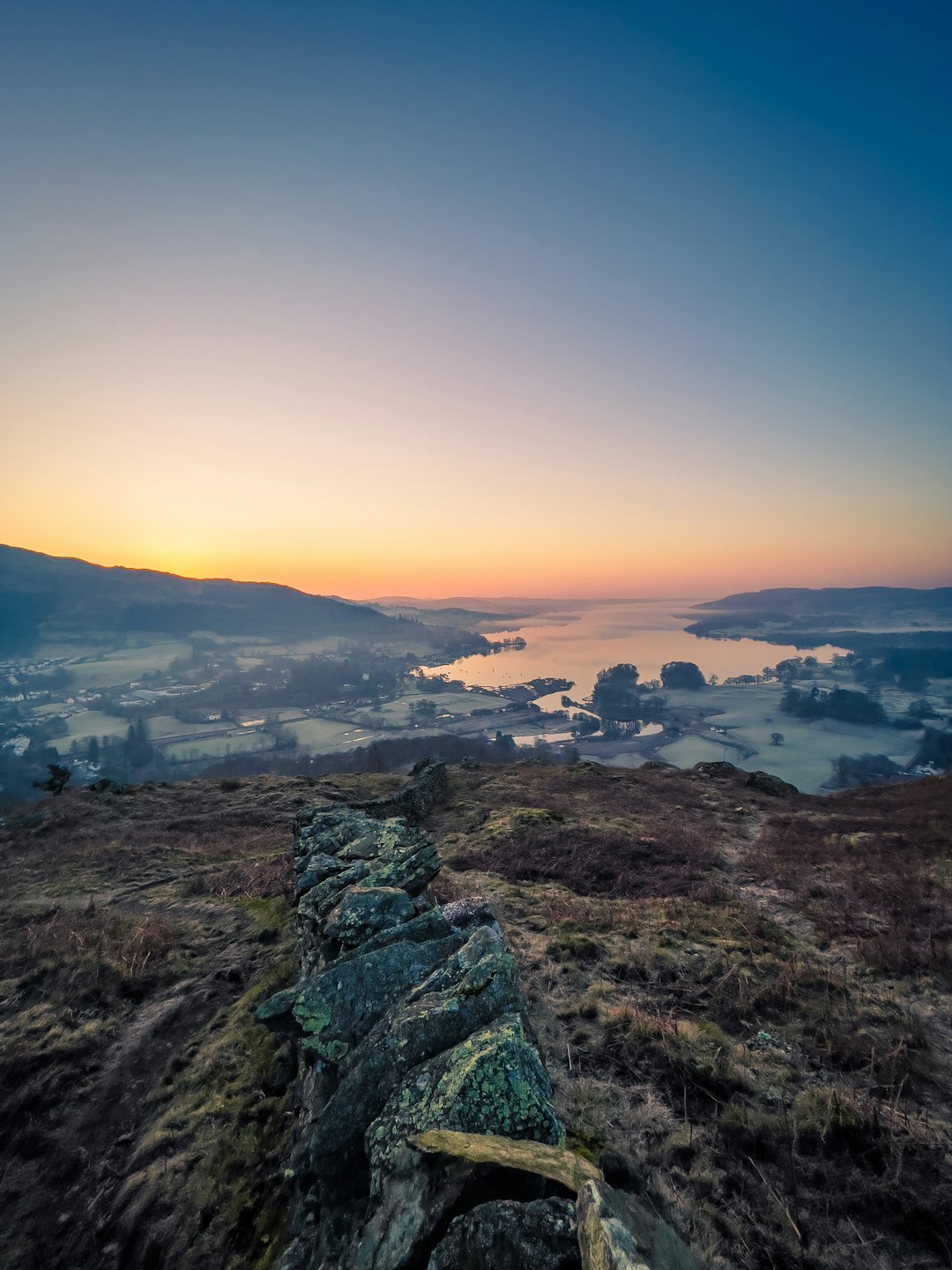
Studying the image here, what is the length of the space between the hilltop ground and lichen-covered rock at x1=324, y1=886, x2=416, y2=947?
6.42 ft

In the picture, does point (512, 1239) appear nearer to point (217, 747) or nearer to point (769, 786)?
point (769, 786)

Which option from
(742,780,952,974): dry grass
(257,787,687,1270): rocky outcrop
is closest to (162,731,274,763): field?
(742,780,952,974): dry grass

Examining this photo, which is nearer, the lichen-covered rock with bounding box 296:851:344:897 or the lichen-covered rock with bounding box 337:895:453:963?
the lichen-covered rock with bounding box 337:895:453:963

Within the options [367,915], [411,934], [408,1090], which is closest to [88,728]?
[367,915]

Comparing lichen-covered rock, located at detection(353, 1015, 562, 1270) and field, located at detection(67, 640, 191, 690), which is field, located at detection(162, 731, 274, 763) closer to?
field, located at detection(67, 640, 191, 690)

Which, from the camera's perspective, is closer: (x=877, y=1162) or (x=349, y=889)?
(x=877, y=1162)

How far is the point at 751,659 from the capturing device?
6786 inches

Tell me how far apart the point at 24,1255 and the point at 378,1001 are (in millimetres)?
3958

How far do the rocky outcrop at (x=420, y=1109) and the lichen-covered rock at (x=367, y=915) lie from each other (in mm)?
21

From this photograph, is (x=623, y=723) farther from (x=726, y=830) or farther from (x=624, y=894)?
(x=624, y=894)

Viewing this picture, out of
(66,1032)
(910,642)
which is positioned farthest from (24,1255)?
(910,642)

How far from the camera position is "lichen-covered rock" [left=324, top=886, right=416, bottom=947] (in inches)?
280

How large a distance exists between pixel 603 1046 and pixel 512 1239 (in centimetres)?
487

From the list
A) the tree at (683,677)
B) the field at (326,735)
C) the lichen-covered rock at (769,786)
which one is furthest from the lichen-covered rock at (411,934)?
the tree at (683,677)
